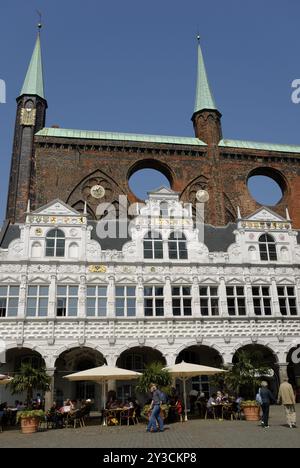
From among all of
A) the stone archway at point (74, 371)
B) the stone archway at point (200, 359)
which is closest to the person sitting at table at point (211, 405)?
the stone archway at point (200, 359)

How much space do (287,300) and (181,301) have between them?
22.9 feet

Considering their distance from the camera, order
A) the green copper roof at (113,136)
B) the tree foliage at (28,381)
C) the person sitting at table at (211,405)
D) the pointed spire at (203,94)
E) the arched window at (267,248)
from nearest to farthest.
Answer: the tree foliage at (28,381) → the person sitting at table at (211,405) → the arched window at (267,248) → the green copper roof at (113,136) → the pointed spire at (203,94)

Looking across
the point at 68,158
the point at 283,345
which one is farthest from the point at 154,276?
the point at 68,158

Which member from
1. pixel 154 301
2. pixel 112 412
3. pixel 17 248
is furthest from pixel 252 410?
pixel 17 248

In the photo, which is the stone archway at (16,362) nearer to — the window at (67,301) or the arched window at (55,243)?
the window at (67,301)

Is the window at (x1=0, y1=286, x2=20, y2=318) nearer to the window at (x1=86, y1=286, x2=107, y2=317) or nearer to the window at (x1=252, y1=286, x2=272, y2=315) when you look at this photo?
the window at (x1=86, y1=286, x2=107, y2=317)

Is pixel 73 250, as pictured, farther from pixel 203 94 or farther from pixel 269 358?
pixel 203 94

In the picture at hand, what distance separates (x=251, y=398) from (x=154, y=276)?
9.76 meters

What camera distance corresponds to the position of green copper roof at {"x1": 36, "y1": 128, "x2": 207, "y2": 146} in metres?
43.0

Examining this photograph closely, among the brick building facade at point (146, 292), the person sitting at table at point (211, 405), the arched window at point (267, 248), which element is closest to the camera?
the person sitting at table at point (211, 405)

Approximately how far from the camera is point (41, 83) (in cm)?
4594

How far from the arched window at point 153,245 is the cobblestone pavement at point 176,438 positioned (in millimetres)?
13289

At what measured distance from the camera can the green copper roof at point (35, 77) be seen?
44438 millimetres

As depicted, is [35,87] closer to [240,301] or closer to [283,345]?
[240,301]
